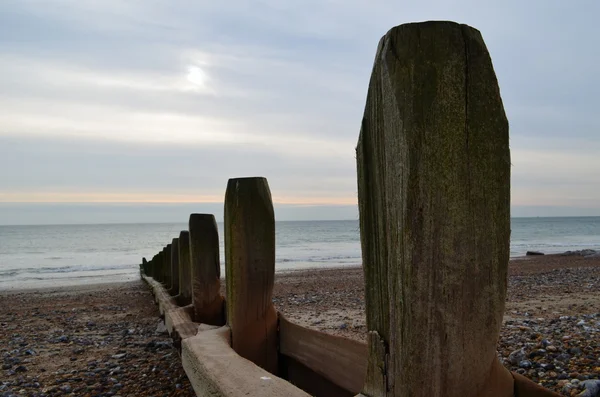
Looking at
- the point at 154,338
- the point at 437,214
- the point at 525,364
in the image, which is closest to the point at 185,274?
the point at 154,338

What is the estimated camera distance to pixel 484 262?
1.63 meters

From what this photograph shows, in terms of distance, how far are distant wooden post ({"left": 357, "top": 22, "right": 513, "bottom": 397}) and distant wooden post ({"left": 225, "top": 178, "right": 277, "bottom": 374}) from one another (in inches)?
73.2

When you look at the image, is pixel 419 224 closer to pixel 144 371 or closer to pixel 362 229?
pixel 362 229

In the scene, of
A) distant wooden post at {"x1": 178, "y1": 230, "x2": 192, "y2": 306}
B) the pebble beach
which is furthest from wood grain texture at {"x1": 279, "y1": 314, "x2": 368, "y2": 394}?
distant wooden post at {"x1": 178, "y1": 230, "x2": 192, "y2": 306}

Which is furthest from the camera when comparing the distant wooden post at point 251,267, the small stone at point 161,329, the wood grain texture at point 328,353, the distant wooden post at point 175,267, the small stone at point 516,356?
the distant wooden post at point 175,267

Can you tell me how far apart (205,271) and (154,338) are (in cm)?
215

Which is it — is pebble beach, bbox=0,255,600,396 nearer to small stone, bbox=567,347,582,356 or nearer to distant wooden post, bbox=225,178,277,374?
small stone, bbox=567,347,582,356

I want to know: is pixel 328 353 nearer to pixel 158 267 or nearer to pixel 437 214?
pixel 437 214

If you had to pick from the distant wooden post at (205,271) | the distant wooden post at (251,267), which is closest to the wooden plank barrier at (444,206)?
the distant wooden post at (251,267)

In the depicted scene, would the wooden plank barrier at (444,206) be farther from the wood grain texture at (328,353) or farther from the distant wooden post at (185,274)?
the distant wooden post at (185,274)

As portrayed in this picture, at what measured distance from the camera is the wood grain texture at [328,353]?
105 inches

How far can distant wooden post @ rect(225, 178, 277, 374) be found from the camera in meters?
3.47

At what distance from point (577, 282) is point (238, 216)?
12001 millimetres

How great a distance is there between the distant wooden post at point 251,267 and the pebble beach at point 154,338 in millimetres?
1079
